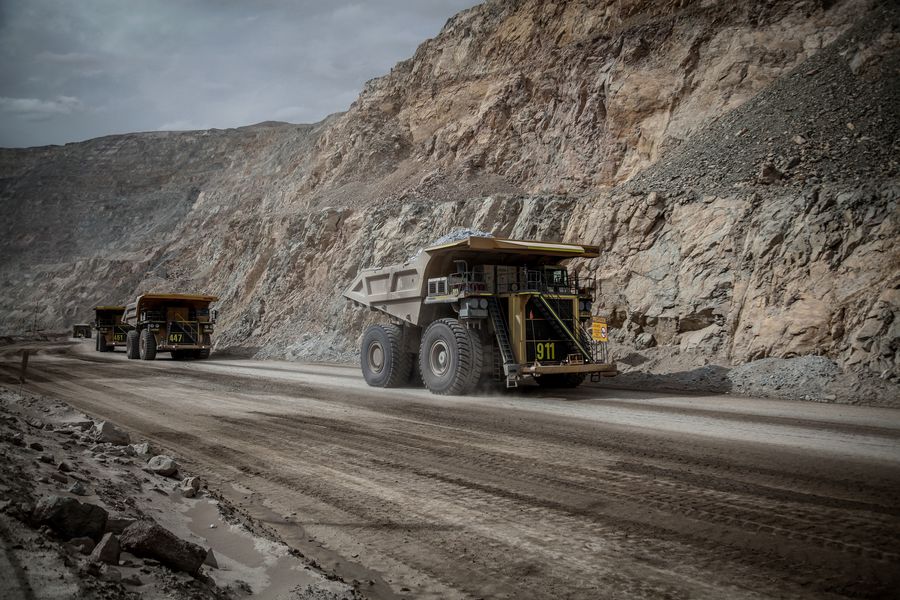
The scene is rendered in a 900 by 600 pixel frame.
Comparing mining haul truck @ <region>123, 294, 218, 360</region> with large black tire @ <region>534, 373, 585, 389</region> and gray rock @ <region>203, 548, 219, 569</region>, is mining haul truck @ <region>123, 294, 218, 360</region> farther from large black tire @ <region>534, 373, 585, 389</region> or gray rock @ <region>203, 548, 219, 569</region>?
gray rock @ <region>203, 548, 219, 569</region>

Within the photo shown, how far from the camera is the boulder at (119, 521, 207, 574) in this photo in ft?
9.08

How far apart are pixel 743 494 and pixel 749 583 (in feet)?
5.16

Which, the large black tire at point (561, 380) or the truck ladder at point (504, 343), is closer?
the truck ladder at point (504, 343)

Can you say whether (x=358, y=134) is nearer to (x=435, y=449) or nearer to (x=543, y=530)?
(x=435, y=449)

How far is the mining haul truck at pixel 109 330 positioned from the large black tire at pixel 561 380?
80.4 ft

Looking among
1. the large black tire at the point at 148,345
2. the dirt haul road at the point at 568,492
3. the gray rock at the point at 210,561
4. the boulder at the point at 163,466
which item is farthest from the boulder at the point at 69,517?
the large black tire at the point at 148,345

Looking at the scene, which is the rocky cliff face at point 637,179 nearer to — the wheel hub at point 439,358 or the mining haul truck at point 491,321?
the mining haul truck at point 491,321

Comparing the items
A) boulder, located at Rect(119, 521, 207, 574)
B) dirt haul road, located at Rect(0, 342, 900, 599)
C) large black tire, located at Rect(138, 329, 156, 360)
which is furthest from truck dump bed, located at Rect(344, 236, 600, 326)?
large black tire, located at Rect(138, 329, 156, 360)

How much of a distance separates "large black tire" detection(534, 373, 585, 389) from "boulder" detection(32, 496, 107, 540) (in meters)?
9.36

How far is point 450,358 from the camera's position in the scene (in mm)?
10914

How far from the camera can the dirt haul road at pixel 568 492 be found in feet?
10.1

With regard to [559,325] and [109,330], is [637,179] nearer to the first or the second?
[559,325]

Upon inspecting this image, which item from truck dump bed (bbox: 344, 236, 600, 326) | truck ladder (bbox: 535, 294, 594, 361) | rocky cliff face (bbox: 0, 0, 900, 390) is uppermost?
rocky cliff face (bbox: 0, 0, 900, 390)

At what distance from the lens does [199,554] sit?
9.38 ft
